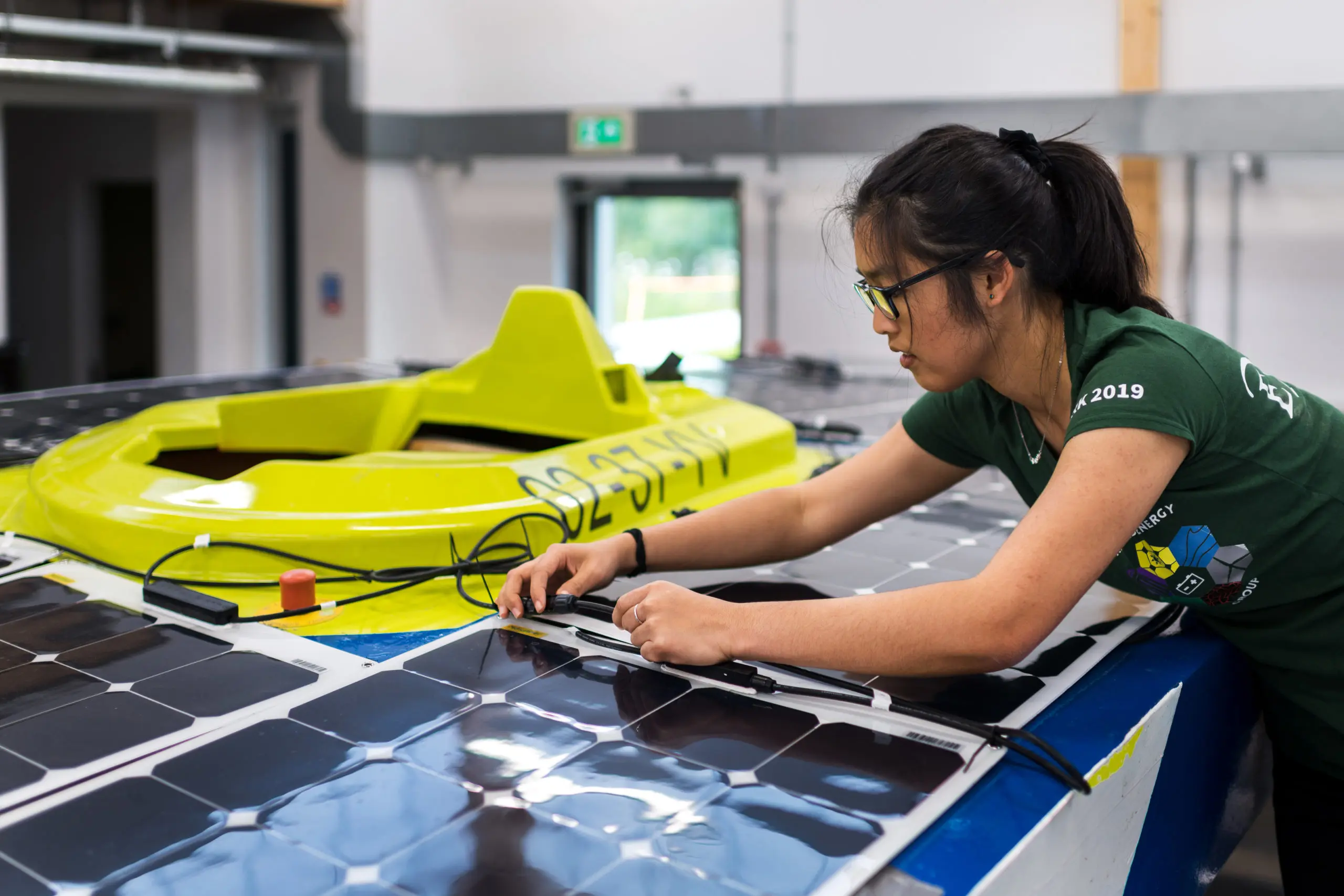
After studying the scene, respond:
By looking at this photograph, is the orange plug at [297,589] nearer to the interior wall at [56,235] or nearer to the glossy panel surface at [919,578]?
the glossy panel surface at [919,578]

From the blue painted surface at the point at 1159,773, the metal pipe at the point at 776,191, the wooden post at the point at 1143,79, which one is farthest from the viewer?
the metal pipe at the point at 776,191

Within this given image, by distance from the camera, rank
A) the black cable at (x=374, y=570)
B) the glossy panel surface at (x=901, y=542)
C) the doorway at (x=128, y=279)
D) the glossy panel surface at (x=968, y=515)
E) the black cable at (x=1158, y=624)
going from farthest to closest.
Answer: the doorway at (x=128, y=279)
the glossy panel surface at (x=968, y=515)
the glossy panel surface at (x=901, y=542)
the black cable at (x=374, y=570)
the black cable at (x=1158, y=624)

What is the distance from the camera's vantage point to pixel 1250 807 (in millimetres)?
1960

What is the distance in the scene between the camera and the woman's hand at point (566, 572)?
174cm

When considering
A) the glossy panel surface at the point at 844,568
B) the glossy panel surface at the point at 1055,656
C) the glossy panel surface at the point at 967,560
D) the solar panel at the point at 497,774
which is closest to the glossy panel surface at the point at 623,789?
the solar panel at the point at 497,774

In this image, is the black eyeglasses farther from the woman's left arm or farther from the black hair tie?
the woman's left arm

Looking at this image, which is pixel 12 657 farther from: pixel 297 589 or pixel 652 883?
pixel 652 883

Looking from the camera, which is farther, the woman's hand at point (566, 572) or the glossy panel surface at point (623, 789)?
the woman's hand at point (566, 572)

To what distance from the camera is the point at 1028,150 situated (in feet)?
4.90

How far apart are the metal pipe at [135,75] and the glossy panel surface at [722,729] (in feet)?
18.5

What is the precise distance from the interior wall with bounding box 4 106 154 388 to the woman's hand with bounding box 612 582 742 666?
861 cm

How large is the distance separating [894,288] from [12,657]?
1.28m

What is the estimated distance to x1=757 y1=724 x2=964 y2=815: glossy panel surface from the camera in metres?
1.25

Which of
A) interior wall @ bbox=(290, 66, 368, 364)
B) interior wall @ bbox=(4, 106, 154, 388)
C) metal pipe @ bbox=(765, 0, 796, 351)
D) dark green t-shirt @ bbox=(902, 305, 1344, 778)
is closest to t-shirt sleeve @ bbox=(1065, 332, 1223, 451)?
dark green t-shirt @ bbox=(902, 305, 1344, 778)
